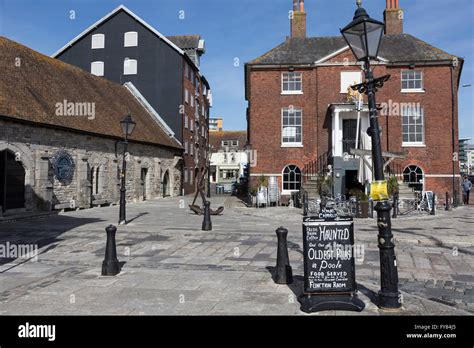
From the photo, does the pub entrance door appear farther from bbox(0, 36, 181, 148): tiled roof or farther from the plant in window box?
the plant in window box

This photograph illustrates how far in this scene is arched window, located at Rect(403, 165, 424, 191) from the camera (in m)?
23.2

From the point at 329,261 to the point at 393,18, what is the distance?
978 inches

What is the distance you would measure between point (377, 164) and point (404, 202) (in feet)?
47.7

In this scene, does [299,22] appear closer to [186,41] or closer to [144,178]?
[144,178]

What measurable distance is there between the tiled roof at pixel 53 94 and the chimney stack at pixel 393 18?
58.3 feet

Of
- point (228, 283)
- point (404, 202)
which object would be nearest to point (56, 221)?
point (228, 283)

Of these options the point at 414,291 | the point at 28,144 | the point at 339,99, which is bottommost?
the point at 414,291

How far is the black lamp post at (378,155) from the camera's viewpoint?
212 inches

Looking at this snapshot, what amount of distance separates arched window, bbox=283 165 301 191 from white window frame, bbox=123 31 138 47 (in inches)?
786

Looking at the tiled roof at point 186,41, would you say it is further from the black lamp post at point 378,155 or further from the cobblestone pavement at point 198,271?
the black lamp post at point 378,155

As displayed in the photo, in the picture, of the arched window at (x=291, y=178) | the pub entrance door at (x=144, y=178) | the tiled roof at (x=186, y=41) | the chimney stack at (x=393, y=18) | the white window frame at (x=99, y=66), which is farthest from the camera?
the tiled roof at (x=186, y=41)

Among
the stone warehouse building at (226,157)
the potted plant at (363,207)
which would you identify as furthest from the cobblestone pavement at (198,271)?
the stone warehouse building at (226,157)
